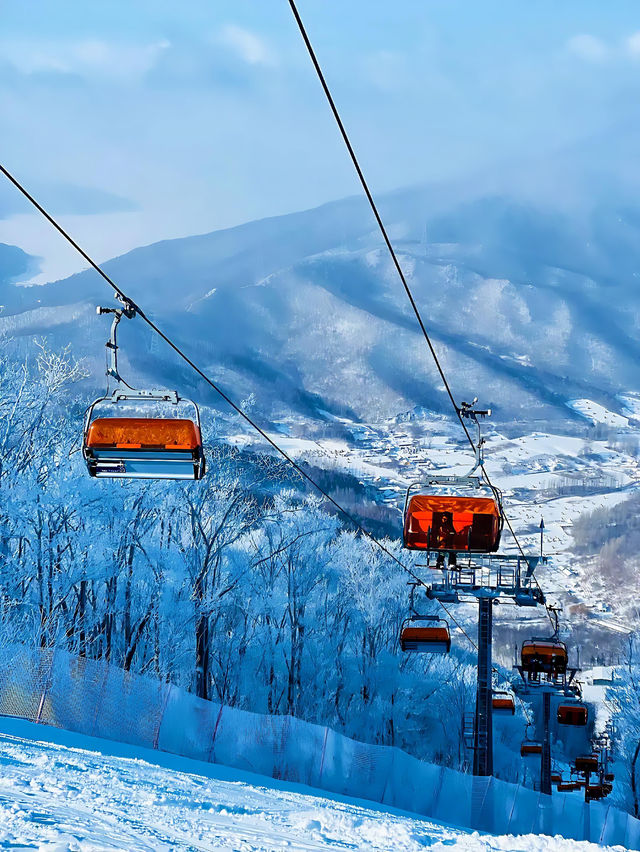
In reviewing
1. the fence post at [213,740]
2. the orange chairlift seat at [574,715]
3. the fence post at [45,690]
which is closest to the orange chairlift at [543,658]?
the orange chairlift seat at [574,715]

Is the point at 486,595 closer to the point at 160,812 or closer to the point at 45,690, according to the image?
the point at 45,690

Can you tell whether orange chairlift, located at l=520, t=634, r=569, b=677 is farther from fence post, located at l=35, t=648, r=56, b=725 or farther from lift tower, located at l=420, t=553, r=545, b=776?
fence post, located at l=35, t=648, r=56, b=725

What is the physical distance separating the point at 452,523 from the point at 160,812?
6.29 meters

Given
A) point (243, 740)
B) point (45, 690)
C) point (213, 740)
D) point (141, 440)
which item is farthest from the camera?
point (243, 740)

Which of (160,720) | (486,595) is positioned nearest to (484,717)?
(486,595)

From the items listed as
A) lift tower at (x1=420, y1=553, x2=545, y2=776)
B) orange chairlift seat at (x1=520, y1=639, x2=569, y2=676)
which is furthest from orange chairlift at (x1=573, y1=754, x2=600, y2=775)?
lift tower at (x1=420, y1=553, x2=545, y2=776)

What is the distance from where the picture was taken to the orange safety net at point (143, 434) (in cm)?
1052

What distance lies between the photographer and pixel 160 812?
12.3 meters

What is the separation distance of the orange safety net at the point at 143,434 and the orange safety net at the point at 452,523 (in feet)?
20.3

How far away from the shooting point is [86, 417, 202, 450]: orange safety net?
10.5m

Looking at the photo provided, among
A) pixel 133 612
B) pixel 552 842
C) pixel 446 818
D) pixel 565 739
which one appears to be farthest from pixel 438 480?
pixel 565 739

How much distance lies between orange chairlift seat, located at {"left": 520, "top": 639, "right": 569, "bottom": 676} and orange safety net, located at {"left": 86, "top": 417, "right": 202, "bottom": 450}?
79.5ft

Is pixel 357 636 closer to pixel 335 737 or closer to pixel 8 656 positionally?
pixel 335 737

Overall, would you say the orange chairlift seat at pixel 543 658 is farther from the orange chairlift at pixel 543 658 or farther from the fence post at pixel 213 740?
the fence post at pixel 213 740
